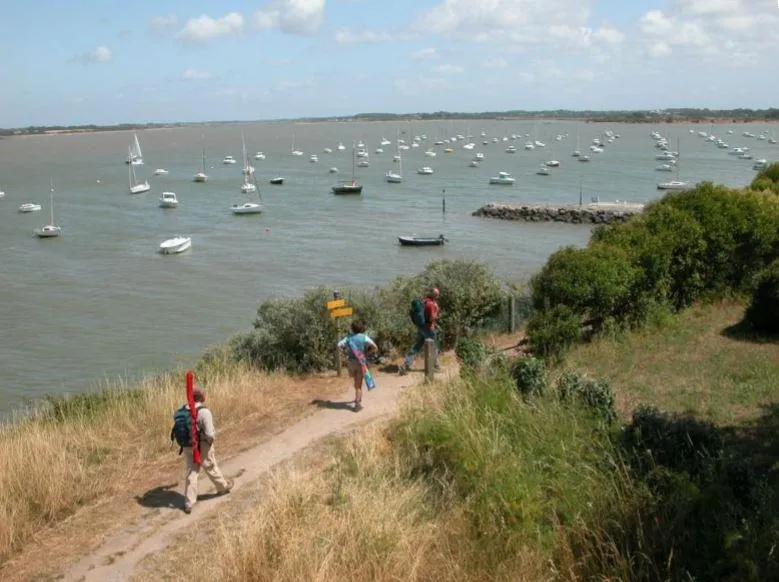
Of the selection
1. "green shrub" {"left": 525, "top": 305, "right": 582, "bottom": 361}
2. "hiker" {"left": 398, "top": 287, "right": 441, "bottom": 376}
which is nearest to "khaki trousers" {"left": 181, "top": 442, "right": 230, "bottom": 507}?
"hiker" {"left": 398, "top": 287, "right": 441, "bottom": 376}

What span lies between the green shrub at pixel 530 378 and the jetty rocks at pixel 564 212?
50.6 meters

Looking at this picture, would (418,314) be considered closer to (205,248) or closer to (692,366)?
(692,366)

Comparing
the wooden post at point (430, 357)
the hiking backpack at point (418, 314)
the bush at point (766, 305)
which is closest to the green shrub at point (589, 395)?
→ the wooden post at point (430, 357)

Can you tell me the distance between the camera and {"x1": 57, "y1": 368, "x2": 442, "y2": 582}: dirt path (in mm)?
8258

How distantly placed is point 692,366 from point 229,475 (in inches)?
319

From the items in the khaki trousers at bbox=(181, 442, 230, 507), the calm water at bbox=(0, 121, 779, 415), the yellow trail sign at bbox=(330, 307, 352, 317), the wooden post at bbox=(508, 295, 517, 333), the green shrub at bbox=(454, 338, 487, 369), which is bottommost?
the calm water at bbox=(0, 121, 779, 415)

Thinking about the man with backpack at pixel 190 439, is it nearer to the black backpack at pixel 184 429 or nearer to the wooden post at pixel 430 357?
the black backpack at pixel 184 429

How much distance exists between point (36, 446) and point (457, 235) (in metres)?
46.7

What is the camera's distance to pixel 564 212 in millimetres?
62719

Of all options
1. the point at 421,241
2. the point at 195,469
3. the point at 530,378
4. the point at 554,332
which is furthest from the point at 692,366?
the point at 421,241

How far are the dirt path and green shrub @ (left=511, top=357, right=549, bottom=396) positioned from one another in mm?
2367

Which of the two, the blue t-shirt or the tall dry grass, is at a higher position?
the blue t-shirt

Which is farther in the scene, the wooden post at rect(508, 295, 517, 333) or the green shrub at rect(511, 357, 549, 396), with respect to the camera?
the wooden post at rect(508, 295, 517, 333)

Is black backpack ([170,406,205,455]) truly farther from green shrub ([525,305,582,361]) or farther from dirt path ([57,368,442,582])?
green shrub ([525,305,582,361])
